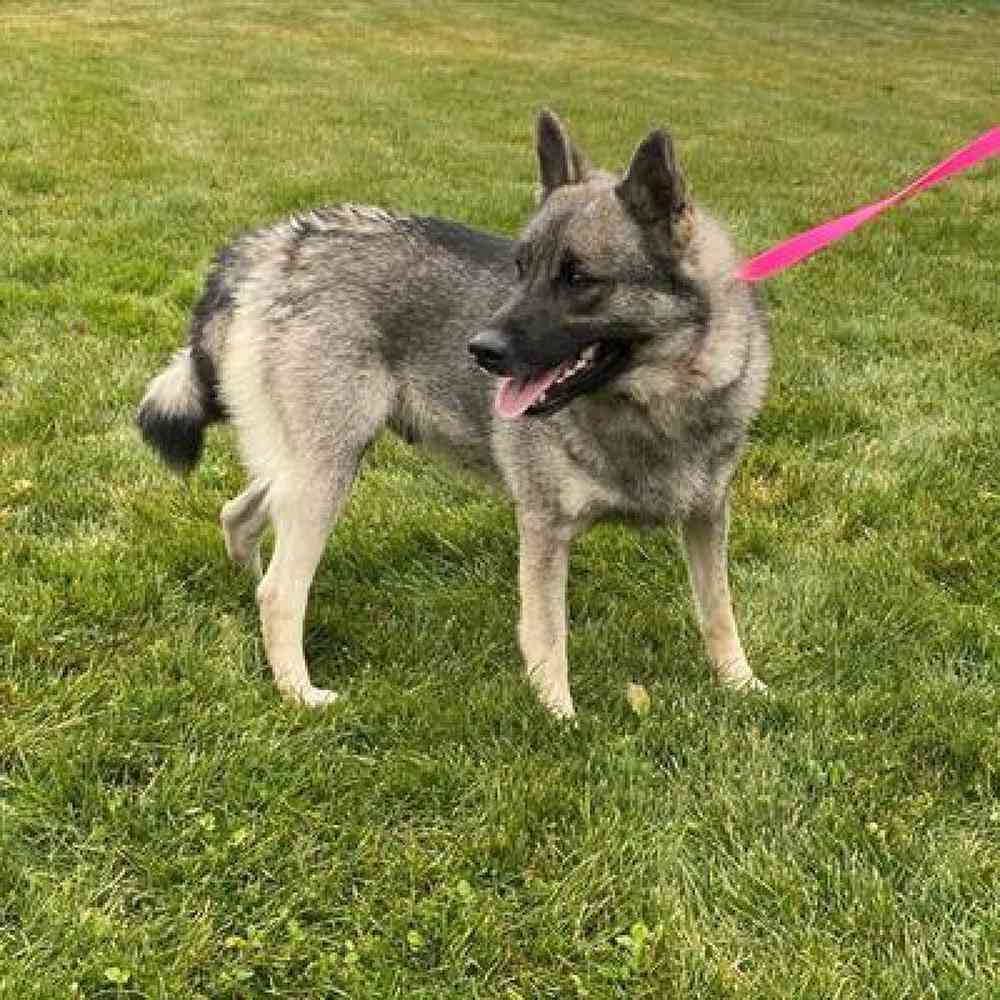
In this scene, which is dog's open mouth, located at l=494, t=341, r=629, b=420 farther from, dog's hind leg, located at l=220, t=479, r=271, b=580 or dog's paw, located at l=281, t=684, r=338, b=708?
dog's hind leg, located at l=220, t=479, r=271, b=580

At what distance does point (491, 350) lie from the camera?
2826 millimetres

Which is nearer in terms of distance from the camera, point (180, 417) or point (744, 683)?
point (744, 683)

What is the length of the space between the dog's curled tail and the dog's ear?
3.94 feet

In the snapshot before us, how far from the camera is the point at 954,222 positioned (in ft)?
28.4

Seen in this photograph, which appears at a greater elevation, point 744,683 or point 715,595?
point 715,595

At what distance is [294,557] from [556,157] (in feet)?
4.40

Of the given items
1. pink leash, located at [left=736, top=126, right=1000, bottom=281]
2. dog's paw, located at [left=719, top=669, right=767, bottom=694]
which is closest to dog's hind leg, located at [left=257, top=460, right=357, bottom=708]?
dog's paw, located at [left=719, top=669, right=767, bottom=694]

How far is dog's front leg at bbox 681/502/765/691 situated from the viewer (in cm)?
335

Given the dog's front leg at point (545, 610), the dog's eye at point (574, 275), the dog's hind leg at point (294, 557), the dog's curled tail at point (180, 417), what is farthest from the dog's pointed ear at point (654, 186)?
the dog's curled tail at point (180, 417)

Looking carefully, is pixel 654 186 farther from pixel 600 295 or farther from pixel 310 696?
pixel 310 696

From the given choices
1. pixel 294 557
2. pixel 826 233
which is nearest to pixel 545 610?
pixel 294 557

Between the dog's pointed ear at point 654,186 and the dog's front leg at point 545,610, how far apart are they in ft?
2.80

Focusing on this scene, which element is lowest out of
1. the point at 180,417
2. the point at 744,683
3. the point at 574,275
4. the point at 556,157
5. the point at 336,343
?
the point at 744,683

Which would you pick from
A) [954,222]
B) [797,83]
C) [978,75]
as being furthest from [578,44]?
[954,222]
